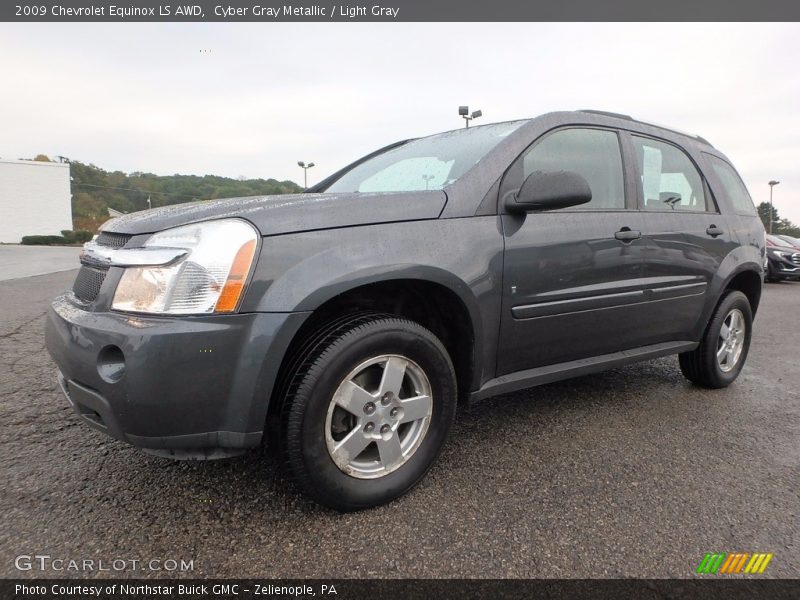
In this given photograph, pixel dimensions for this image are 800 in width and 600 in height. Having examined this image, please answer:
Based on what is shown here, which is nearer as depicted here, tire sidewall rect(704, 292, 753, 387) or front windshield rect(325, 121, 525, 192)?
front windshield rect(325, 121, 525, 192)

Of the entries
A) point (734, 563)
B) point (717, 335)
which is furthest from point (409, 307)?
point (717, 335)

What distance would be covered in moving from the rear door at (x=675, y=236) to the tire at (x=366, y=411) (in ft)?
5.21

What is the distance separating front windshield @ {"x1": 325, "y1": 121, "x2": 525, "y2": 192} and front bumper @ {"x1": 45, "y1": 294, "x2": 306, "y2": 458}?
1087 millimetres

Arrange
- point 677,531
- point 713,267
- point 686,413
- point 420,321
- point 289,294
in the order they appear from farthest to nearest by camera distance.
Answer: point 713,267, point 686,413, point 420,321, point 677,531, point 289,294

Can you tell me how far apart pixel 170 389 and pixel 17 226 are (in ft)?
135

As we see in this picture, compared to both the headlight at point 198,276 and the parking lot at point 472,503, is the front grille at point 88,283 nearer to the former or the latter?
the headlight at point 198,276

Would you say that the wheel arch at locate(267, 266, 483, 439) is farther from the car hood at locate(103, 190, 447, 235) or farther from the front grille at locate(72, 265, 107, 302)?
the front grille at locate(72, 265, 107, 302)

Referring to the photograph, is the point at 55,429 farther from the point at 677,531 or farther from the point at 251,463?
the point at 677,531

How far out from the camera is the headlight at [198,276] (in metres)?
1.65

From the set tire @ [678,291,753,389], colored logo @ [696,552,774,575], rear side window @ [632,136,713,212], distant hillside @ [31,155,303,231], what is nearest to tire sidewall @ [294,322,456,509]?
colored logo @ [696,552,774,575]

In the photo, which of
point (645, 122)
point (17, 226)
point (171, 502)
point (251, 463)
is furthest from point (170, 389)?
point (17, 226)

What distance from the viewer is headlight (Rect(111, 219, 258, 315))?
1.65 metres

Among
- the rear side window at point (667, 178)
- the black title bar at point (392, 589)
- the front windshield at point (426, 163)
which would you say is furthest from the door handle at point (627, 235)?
the black title bar at point (392, 589)

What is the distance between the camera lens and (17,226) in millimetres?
33906
